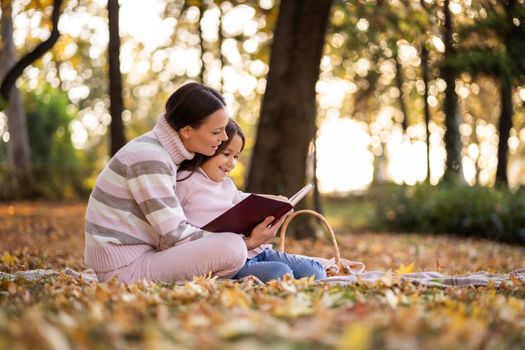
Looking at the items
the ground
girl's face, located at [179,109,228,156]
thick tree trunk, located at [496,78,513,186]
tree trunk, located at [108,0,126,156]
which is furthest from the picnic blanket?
thick tree trunk, located at [496,78,513,186]

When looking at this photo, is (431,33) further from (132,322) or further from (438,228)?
(132,322)

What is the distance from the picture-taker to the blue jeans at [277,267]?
4285mm

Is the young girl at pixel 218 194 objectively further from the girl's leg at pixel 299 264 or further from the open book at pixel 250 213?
the open book at pixel 250 213

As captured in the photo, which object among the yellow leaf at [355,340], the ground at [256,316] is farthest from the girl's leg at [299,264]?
the yellow leaf at [355,340]

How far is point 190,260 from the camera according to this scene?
13.3 feet

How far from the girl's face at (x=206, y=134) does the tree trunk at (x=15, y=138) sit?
41.1ft

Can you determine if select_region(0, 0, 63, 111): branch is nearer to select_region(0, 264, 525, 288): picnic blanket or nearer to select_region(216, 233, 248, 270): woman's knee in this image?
select_region(0, 264, 525, 288): picnic blanket

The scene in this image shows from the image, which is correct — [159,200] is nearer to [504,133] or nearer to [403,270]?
[403,270]

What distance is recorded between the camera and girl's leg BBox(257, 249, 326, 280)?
455cm

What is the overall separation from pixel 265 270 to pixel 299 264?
38 cm

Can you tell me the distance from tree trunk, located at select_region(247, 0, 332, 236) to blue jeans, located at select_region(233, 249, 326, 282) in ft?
12.0

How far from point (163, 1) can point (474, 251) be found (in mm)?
11129

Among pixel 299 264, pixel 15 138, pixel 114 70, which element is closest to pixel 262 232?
pixel 299 264

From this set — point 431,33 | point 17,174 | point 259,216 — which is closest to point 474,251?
point 431,33
